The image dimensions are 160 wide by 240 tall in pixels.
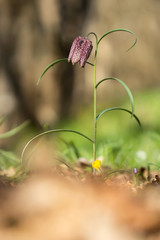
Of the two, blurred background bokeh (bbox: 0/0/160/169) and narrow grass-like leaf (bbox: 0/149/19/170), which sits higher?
narrow grass-like leaf (bbox: 0/149/19/170)

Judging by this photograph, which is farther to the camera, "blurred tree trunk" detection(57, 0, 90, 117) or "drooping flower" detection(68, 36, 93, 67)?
"blurred tree trunk" detection(57, 0, 90, 117)

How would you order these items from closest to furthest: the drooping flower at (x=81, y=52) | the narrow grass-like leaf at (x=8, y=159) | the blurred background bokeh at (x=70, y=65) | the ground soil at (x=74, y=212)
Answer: the ground soil at (x=74, y=212) → the drooping flower at (x=81, y=52) → the narrow grass-like leaf at (x=8, y=159) → the blurred background bokeh at (x=70, y=65)

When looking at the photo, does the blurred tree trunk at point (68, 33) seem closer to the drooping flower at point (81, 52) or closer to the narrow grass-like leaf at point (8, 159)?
the narrow grass-like leaf at point (8, 159)

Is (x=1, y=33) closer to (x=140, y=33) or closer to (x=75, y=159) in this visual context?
(x=140, y=33)

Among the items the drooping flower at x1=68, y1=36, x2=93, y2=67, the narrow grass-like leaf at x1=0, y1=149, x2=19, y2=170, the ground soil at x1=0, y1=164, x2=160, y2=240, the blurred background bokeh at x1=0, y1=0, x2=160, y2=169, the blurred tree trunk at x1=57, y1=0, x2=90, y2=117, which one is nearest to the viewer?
the ground soil at x1=0, y1=164, x2=160, y2=240


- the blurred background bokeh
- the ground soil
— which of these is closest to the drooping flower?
the ground soil

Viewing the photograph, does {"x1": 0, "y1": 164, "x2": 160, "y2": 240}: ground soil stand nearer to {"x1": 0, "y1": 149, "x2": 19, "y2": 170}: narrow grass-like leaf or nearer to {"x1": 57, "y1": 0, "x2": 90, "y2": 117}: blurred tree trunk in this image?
{"x1": 0, "y1": 149, "x2": 19, "y2": 170}: narrow grass-like leaf

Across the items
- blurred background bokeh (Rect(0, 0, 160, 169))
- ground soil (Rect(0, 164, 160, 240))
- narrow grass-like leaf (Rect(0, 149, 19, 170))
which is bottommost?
blurred background bokeh (Rect(0, 0, 160, 169))

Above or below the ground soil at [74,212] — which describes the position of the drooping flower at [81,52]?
above

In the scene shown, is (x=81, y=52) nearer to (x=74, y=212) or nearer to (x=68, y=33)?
(x=74, y=212)

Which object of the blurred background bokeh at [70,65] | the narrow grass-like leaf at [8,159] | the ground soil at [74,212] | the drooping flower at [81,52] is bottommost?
the blurred background bokeh at [70,65]

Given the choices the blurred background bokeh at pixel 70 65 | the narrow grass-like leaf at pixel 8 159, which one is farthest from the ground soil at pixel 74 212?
the blurred background bokeh at pixel 70 65
